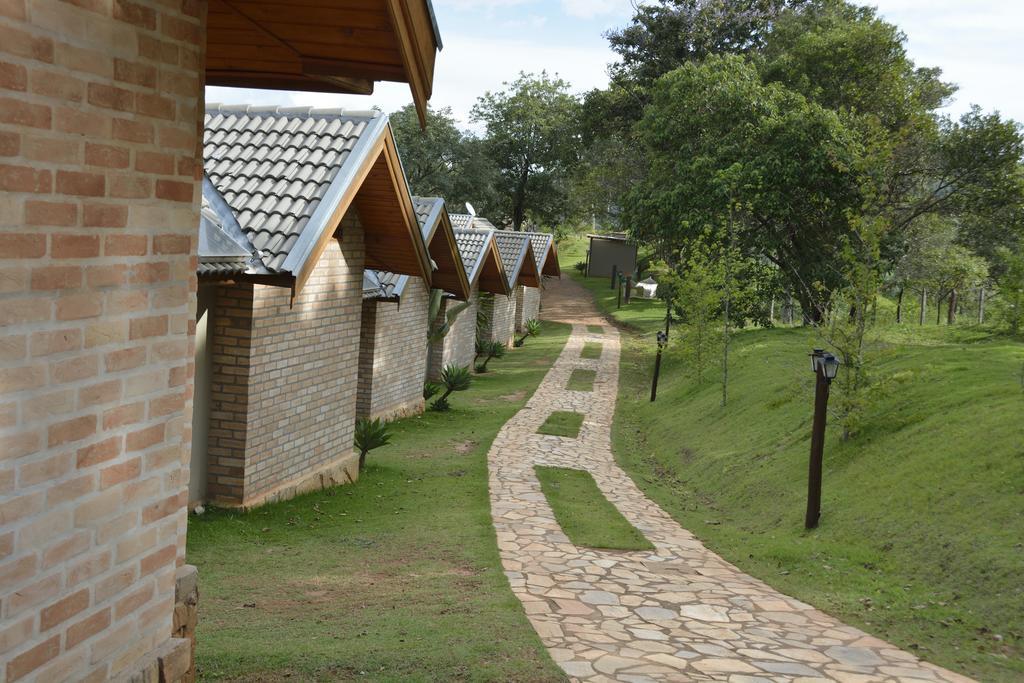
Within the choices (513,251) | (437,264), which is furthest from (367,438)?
(513,251)

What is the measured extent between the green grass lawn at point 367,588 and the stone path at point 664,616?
34cm

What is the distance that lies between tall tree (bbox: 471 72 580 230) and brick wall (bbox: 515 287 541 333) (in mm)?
13903

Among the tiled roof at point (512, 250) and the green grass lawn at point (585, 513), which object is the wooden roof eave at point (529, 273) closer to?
the tiled roof at point (512, 250)

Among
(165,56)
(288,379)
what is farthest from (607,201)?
(165,56)

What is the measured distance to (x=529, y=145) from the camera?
57.8 meters

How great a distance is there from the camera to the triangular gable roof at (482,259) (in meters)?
25.8

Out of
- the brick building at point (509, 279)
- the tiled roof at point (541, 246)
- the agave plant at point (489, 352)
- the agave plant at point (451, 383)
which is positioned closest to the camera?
the agave plant at point (451, 383)

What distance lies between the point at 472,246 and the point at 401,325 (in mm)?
8231

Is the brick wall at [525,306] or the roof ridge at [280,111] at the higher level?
the roof ridge at [280,111]

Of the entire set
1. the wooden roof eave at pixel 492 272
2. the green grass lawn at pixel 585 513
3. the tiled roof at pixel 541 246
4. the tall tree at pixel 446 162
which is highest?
the tall tree at pixel 446 162

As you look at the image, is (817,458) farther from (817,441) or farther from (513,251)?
(513,251)

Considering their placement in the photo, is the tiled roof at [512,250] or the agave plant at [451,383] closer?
the agave plant at [451,383]

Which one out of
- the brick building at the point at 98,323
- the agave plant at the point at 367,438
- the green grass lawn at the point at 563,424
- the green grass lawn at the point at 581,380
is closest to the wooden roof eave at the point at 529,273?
the green grass lawn at the point at 581,380

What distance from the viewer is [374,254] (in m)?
13.5
